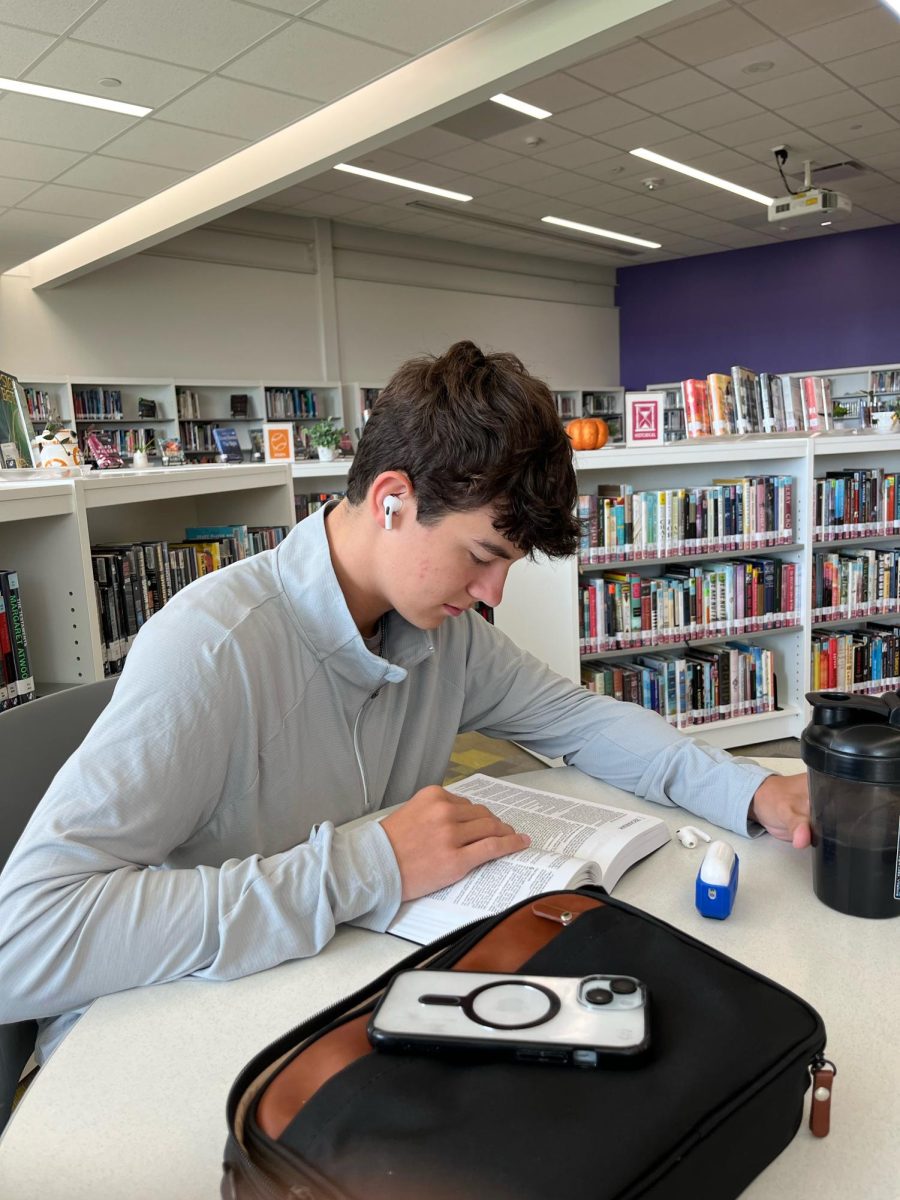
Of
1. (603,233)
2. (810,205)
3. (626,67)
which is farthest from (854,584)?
(603,233)

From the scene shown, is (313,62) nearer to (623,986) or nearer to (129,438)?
(623,986)

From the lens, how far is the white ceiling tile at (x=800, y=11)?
4.48m

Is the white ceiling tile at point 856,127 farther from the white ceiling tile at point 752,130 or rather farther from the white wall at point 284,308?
the white wall at point 284,308

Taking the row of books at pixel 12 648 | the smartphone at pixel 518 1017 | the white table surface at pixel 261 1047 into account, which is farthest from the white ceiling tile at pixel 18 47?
the smartphone at pixel 518 1017

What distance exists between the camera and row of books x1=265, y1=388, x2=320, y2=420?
8227 mm

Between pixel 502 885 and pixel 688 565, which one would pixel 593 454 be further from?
pixel 502 885

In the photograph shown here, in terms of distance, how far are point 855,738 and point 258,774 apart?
25.6 inches

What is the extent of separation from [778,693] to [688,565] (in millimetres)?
688

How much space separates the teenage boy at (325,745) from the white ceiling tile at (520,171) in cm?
637

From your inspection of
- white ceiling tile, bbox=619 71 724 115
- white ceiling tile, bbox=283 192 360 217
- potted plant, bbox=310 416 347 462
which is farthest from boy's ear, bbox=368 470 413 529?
white ceiling tile, bbox=283 192 360 217

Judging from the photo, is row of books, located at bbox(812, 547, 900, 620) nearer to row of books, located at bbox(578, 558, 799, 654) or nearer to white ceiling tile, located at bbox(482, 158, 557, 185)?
row of books, located at bbox(578, 558, 799, 654)

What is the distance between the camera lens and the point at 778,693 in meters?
3.80

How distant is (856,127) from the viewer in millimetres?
6266

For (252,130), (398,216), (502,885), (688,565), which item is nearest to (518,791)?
(502,885)
